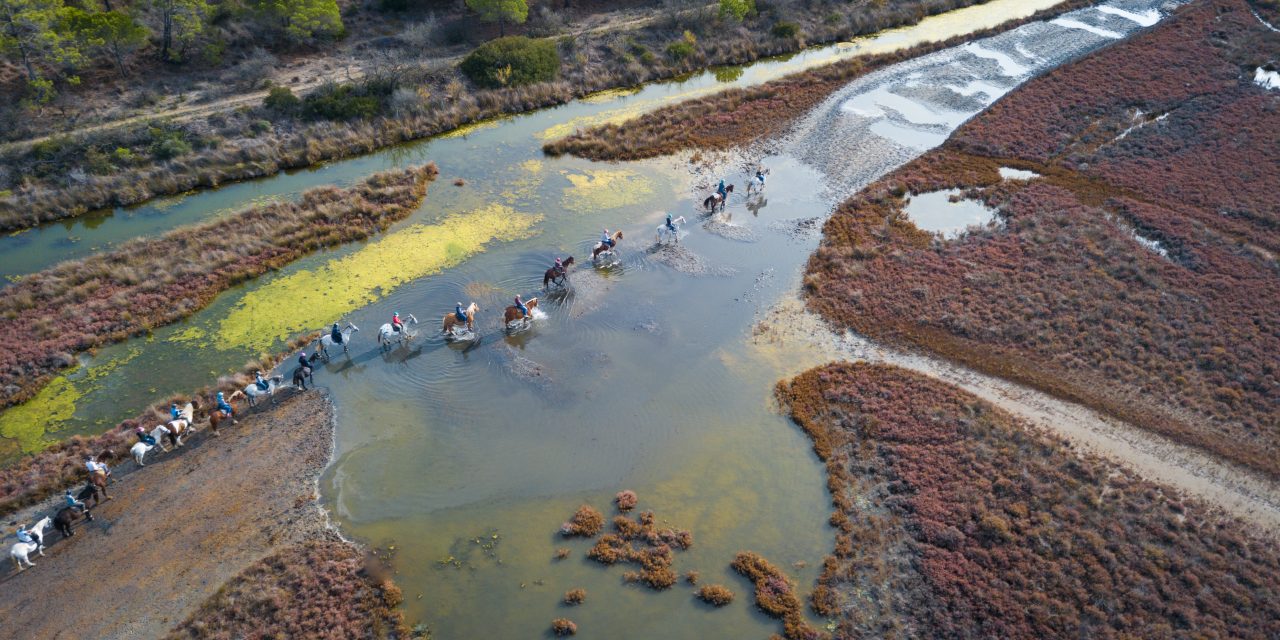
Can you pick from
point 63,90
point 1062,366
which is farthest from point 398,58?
point 1062,366

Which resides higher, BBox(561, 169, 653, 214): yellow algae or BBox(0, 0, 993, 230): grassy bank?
BBox(0, 0, 993, 230): grassy bank

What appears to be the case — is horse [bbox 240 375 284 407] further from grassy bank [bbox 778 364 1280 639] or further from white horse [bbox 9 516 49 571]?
grassy bank [bbox 778 364 1280 639]

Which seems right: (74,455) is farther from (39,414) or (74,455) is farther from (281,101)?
(281,101)

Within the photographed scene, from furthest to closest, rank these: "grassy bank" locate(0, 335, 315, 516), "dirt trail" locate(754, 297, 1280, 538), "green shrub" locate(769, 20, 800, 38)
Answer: "green shrub" locate(769, 20, 800, 38) < "dirt trail" locate(754, 297, 1280, 538) < "grassy bank" locate(0, 335, 315, 516)

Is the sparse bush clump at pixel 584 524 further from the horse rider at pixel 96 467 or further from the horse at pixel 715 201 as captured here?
the horse at pixel 715 201

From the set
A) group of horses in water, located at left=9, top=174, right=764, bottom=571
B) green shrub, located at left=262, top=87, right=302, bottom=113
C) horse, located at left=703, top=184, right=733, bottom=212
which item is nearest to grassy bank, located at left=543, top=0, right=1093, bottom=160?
horse, located at left=703, top=184, right=733, bottom=212

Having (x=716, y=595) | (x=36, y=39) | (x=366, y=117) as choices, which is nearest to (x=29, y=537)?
(x=716, y=595)
